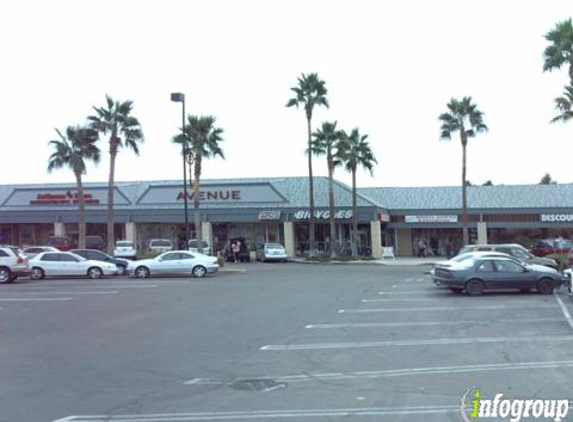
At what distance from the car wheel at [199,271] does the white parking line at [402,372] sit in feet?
75.4

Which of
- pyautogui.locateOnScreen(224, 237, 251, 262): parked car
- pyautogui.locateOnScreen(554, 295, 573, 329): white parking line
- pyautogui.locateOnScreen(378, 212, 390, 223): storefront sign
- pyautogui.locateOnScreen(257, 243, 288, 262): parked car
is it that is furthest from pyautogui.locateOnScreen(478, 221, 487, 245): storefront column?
pyautogui.locateOnScreen(554, 295, 573, 329): white parking line

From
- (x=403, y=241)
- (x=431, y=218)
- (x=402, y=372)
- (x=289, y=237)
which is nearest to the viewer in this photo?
(x=402, y=372)

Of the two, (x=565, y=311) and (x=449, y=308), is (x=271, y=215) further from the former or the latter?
(x=565, y=311)

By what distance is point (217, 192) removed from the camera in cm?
5375

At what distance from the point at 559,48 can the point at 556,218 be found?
23.2m

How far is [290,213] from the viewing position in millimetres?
51000

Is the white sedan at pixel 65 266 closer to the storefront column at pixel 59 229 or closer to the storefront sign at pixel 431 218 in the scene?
the storefront column at pixel 59 229

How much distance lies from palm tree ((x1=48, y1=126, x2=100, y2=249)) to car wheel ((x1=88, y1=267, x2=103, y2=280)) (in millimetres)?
11086

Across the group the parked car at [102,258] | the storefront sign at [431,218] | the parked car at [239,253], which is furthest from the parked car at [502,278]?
the storefront sign at [431,218]

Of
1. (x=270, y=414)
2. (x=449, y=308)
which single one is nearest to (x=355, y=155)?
(x=449, y=308)

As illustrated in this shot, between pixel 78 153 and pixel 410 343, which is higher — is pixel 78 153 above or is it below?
above

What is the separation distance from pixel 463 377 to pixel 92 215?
48.9 meters

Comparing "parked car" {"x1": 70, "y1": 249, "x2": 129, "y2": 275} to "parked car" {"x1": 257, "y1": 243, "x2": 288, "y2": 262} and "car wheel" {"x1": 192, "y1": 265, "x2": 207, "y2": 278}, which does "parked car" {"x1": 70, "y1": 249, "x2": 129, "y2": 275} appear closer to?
"car wheel" {"x1": 192, "y1": 265, "x2": 207, "y2": 278}

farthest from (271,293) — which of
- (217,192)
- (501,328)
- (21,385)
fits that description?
(217,192)
